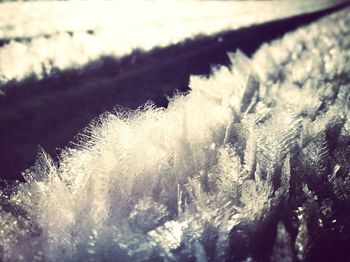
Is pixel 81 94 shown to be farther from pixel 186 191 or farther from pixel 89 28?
pixel 186 191

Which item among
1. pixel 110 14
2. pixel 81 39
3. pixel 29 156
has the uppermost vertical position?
pixel 110 14

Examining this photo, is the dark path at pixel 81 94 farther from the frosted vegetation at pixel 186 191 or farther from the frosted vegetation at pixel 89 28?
the frosted vegetation at pixel 186 191

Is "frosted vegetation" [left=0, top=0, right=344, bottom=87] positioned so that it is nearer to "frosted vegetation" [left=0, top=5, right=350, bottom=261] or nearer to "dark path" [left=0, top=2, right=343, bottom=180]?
"dark path" [left=0, top=2, right=343, bottom=180]

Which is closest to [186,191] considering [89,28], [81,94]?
[81,94]

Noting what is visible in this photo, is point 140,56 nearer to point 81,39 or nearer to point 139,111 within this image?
point 81,39

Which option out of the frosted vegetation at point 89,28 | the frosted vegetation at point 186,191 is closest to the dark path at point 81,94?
the frosted vegetation at point 89,28

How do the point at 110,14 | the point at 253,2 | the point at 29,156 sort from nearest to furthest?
the point at 29,156 → the point at 110,14 → the point at 253,2

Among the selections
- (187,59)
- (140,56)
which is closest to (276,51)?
(187,59)
